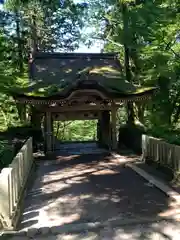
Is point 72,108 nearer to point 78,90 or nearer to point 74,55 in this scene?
point 78,90

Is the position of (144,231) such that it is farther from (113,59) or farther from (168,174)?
(113,59)

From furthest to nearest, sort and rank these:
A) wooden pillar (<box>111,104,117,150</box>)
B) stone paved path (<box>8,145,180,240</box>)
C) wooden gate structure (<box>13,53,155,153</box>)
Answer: wooden pillar (<box>111,104,117,150</box>) → wooden gate structure (<box>13,53,155,153</box>) → stone paved path (<box>8,145,180,240</box>)

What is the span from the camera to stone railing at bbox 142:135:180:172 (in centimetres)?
938

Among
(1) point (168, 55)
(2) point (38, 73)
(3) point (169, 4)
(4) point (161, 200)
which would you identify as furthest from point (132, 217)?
(2) point (38, 73)

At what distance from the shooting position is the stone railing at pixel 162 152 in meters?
9.38

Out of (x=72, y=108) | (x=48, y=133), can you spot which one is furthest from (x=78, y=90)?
(x=48, y=133)

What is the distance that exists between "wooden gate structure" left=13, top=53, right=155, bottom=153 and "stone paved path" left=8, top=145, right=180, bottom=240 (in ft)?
13.2

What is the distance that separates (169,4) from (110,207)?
29.5 feet

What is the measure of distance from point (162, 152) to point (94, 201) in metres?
4.11

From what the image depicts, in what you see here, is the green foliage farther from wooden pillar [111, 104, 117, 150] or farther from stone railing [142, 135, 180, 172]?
stone railing [142, 135, 180, 172]

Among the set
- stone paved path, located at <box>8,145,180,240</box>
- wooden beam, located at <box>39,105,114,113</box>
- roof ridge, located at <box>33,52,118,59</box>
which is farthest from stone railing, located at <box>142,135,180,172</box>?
roof ridge, located at <box>33,52,118,59</box>

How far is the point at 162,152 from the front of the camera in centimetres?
1076

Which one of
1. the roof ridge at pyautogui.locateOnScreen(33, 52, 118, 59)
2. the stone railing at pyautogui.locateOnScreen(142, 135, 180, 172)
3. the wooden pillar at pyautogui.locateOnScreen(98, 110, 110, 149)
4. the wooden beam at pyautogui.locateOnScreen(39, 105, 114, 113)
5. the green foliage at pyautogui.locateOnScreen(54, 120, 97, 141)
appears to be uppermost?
the roof ridge at pyautogui.locateOnScreen(33, 52, 118, 59)

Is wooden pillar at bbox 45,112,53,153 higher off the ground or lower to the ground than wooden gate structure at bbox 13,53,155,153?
lower
